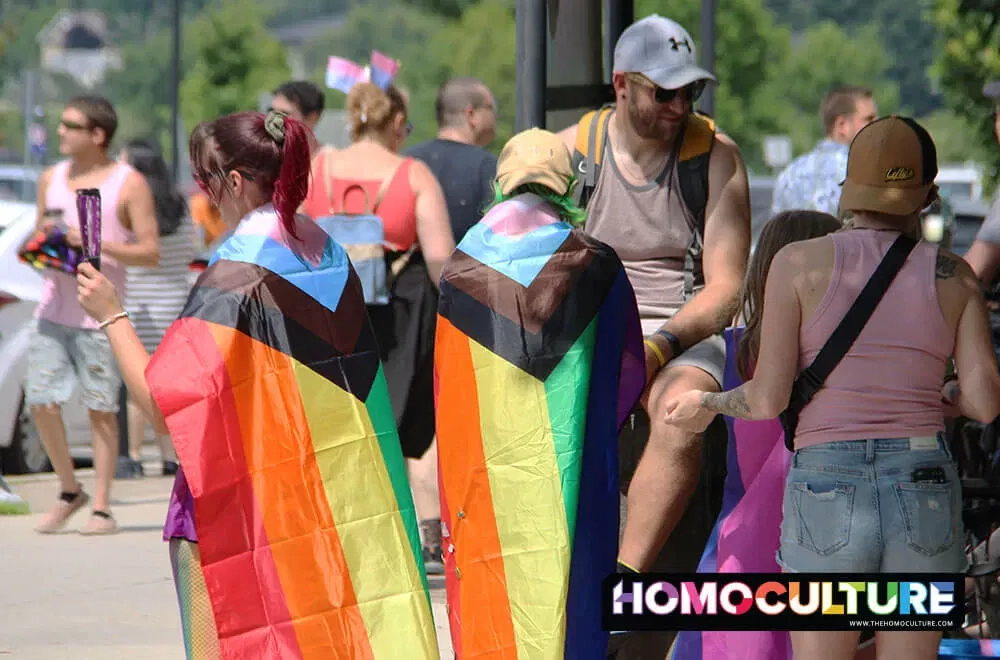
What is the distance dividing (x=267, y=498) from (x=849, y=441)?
4.46 feet

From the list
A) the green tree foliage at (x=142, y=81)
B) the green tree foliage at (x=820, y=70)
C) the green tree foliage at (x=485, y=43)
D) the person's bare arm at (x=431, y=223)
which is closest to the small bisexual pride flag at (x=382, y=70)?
the person's bare arm at (x=431, y=223)

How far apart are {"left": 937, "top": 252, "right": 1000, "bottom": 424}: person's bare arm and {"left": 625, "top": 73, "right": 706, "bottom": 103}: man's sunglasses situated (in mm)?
1543

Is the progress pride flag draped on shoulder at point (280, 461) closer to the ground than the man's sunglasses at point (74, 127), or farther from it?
closer to the ground

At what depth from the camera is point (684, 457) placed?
527cm

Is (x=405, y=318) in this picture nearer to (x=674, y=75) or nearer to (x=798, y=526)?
(x=674, y=75)

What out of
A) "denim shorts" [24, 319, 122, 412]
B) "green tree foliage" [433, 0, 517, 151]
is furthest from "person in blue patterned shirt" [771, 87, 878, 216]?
"green tree foliage" [433, 0, 517, 151]

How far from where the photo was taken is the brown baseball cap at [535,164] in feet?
15.6

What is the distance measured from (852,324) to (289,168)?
4.57ft

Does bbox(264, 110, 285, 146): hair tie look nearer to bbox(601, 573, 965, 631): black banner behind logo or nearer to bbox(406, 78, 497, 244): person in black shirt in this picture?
Answer: bbox(601, 573, 965, 631): black banner behind logo

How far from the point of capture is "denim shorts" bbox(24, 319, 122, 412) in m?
8.91

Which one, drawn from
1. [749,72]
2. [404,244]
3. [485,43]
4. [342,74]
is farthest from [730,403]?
[485,43]

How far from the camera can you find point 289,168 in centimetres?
435

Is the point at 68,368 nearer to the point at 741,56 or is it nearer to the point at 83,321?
the point at 83,321

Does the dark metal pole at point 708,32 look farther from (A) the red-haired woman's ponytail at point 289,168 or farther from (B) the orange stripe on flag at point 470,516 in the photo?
(A) the red-haired woman's ponytail at point 289,168
